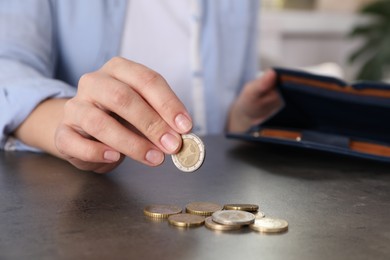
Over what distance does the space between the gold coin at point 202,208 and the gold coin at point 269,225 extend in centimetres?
5

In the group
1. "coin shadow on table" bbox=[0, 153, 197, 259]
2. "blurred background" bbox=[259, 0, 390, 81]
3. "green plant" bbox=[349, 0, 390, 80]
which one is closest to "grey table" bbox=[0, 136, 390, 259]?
"coin shadow on table" bbox=[0, 153, 197, 259]

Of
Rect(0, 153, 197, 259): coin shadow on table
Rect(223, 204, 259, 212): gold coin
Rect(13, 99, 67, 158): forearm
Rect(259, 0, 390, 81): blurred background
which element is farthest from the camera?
Rect(259, 0, 390, 81): blurred background

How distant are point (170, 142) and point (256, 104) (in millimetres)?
577

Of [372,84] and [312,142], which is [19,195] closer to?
[312,142]

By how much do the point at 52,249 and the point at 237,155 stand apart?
44cm

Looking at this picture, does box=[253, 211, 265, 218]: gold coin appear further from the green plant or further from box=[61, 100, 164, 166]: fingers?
the green plant

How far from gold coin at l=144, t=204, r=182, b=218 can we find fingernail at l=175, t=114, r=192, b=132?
0.08 meters

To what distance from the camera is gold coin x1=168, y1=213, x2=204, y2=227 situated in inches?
18.7

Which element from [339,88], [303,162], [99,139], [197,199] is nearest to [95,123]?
[99,139]

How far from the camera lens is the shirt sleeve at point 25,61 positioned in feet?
2.63

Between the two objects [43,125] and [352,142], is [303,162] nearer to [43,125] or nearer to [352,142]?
[352,142]

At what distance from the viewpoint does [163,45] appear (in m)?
1.25

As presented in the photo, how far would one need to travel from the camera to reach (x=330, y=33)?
423 cm

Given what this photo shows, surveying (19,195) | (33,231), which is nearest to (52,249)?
(33,231)
